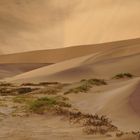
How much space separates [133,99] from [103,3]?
76.7m

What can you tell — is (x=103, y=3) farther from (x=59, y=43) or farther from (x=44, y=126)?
(x=44, y=126)

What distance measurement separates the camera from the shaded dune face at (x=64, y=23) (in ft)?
269

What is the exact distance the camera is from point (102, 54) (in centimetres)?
4709

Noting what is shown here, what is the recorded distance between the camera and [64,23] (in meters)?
88.9

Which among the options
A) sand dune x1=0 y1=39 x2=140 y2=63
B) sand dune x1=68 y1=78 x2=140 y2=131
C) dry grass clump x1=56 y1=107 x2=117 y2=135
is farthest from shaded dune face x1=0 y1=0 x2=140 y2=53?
dry grass clump x1=56 y1=107 x2=117 y2=135

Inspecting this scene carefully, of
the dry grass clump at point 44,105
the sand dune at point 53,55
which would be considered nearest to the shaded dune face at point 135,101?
the dry grass clump at point 44,105

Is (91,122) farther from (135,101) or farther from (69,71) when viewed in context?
(69,71)

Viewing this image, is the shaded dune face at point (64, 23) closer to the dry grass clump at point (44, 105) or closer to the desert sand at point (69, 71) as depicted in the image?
the desert sand at point (69, 71)

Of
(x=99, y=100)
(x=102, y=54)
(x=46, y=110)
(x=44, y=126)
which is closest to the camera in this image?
(x=44, y=126)

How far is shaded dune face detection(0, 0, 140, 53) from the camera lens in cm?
8188

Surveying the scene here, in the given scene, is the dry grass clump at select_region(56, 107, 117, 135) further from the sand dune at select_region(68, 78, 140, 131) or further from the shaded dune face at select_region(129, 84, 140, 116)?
the shaded dune face at select_region(129, 84, 140, 116)

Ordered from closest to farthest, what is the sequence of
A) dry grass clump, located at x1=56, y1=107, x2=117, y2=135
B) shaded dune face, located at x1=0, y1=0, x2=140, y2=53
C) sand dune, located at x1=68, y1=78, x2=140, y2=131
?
dry grass clump, located at x1=56, y1=107, x2=117, y2=135
sand dune, located at x1=68, y1=78, x2=140, y2=131
shaded dune face, located at x1=0, y1=0, x2=140, y2=53

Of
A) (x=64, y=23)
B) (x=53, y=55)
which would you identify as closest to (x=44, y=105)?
(x=53, y=55)

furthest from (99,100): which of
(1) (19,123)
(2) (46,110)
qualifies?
(1) (19,123)
